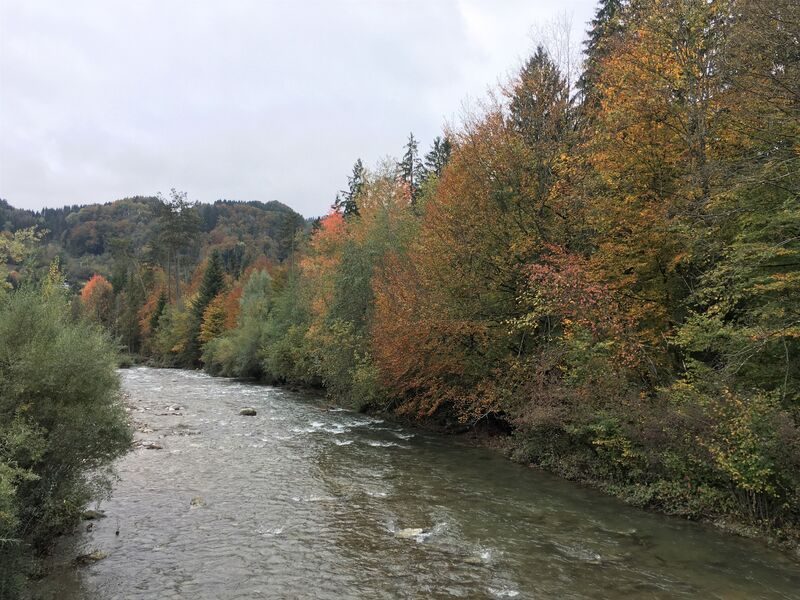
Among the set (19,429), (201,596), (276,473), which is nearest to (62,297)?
(19,429)

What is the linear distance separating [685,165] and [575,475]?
10013 mm

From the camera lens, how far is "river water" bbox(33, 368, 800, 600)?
27.7ft

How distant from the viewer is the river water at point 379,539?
8.44m

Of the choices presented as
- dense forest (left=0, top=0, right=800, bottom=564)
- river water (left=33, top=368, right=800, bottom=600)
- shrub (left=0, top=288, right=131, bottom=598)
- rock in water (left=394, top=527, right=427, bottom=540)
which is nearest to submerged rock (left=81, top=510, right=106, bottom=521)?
river water (left=33, top=368, right=800, bottom=600)

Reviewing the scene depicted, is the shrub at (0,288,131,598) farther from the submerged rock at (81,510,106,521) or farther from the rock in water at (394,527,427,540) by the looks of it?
the rock in water at (394,527,427,540)

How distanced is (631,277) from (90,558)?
15.8 meters

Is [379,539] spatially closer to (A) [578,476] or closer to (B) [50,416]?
(B) [50,416]

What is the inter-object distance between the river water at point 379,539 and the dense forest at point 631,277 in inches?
65.5

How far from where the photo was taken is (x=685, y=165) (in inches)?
632

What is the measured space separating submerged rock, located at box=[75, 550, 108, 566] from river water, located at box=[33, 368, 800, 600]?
16 cm

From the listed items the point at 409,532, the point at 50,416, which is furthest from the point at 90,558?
Result: the point at 409,532

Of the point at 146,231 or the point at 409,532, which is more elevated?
the point at 146,231

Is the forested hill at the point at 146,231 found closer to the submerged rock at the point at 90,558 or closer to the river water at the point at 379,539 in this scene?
the river water at the point at 379,539

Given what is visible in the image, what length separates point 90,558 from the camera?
9094 millimetres
